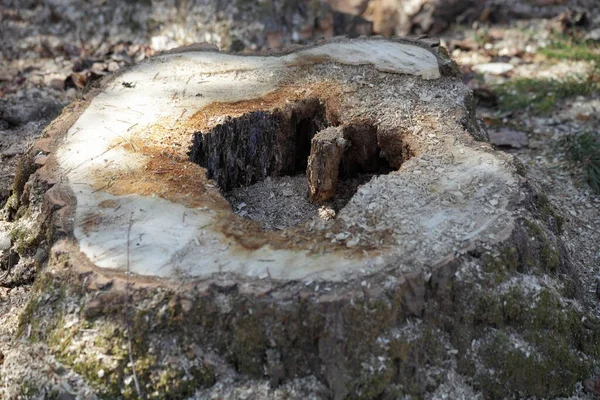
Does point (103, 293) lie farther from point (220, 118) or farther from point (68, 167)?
point (220, 118)

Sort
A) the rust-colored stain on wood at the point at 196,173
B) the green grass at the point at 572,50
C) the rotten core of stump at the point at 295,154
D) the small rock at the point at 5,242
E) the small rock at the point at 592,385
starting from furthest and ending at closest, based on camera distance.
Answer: the green grass at the point at 572,50
the rotten core of stump at the point at 295,154
the small rock at the point at 5,242
the small rock at the point at 592,385
the rust-colored stain on wood at the point at 196,173

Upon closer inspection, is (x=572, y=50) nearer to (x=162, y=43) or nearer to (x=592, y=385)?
(x=162, y=43)

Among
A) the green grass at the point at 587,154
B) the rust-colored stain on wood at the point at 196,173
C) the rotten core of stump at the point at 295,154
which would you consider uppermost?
the rust-colored stain on wood at the point at 196,173

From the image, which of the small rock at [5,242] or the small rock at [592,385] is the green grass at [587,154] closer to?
the small rock at [592,385]

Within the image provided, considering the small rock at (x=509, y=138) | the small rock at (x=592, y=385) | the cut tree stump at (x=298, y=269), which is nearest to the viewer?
the cut tree stump at (x=298, y=269)

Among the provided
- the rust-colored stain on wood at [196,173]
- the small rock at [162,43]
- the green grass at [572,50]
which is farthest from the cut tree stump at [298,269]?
the green grass at [572,50]

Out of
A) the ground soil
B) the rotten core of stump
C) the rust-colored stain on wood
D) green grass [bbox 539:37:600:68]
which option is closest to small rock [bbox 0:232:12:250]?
the ground soil

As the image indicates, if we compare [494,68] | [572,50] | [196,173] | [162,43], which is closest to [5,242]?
[196,173]

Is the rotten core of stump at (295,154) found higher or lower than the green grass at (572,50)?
higher
